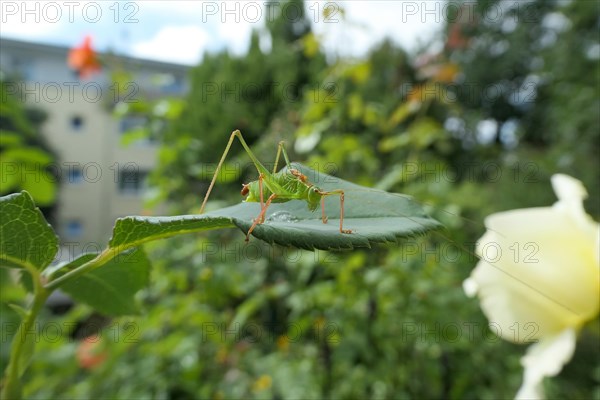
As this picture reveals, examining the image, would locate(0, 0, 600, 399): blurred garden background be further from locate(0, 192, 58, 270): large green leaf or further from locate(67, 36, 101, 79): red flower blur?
locate(0, 192, 58, 270): large green leaf

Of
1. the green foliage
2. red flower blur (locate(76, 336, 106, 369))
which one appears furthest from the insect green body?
red flower blur (locate(76, 336, 106, 369))

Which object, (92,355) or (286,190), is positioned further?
(92,355)

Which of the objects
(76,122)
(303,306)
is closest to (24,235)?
(303,306)

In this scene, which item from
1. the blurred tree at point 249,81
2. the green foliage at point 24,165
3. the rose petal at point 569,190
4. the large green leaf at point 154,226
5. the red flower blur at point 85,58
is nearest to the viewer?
the large green leaf at point 154,226

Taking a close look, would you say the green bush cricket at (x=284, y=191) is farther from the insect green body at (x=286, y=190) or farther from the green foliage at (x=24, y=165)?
the green foliage at (x=24, y=165)

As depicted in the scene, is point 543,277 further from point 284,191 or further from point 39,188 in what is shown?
point 39,188

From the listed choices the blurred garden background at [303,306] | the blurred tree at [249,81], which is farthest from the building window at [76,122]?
the blurred garden background at [303,306]
